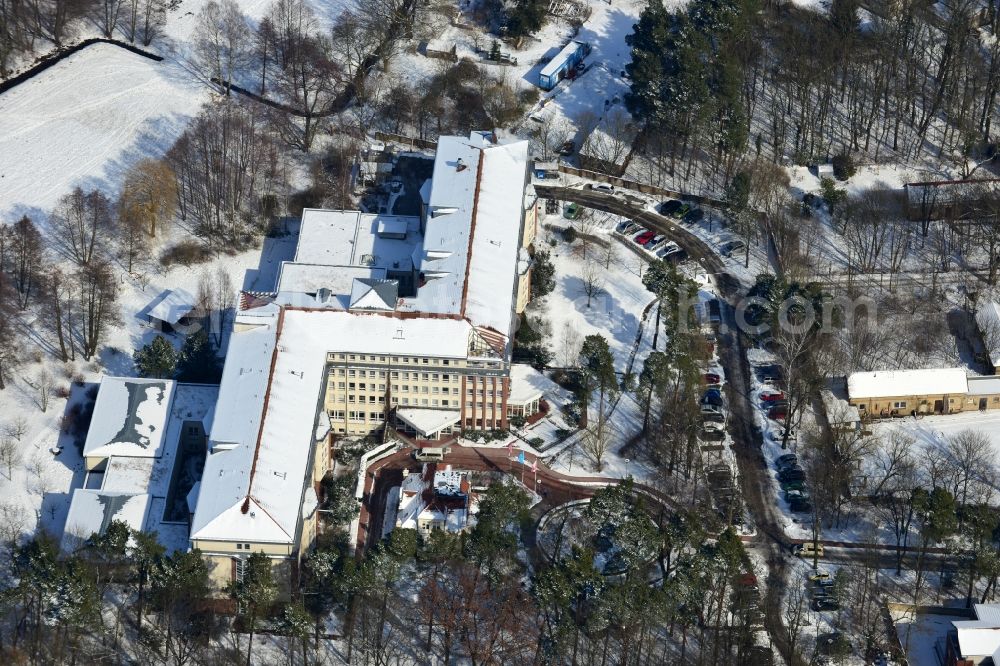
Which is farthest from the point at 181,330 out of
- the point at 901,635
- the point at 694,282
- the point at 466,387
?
the point at 901,635

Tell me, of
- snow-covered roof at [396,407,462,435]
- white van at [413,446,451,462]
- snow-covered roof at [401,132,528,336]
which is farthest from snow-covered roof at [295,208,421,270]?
white van at [413,446,451,462]

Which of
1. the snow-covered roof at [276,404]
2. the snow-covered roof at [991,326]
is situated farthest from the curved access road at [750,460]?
the snow-covered roof at [276,404]

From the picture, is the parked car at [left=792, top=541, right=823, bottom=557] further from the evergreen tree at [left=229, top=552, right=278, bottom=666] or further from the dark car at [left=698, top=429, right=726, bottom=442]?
the evergreen tree at [left=229, top=552, right=278, bottom=666]

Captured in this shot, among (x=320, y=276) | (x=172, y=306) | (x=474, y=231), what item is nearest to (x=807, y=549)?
(x=474, y=231)

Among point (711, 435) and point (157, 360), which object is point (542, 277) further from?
point (157, 360)

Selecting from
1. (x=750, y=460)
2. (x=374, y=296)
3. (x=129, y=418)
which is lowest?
(x=129, y=418)

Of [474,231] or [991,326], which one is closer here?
[474,231]
